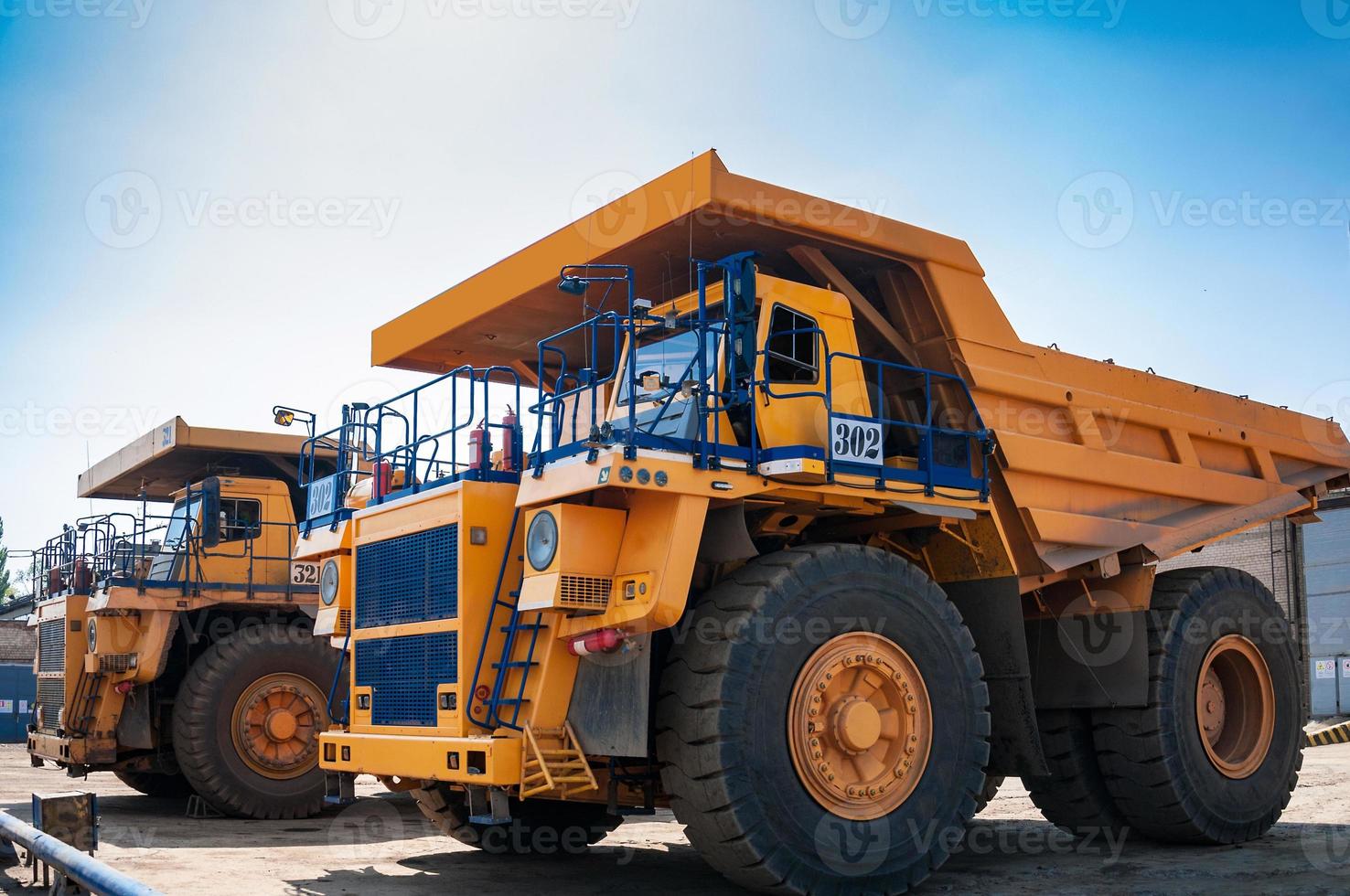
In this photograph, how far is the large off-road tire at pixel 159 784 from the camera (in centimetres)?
1473

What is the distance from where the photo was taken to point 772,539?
8.22m

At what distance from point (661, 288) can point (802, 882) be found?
165 inches

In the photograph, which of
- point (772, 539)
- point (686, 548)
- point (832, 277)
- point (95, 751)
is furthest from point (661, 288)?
point (95, 751)

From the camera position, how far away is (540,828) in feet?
30.5

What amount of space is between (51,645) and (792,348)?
10552mm

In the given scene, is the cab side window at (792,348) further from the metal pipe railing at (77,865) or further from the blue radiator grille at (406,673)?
the metal pipe railing at (77,865)

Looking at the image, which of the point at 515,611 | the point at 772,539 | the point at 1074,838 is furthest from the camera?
the point at 1074,838

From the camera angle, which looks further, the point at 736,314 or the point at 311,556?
the point at 311,556

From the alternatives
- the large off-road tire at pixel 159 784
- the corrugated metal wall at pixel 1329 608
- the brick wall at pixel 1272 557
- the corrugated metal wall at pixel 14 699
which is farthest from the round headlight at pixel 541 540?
the corrugated metal wall at pixel 14 699

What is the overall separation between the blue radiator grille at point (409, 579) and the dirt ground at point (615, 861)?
1638 mm

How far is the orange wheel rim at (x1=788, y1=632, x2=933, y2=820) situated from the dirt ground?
0.88 m

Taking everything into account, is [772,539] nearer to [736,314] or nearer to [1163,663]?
[736,314]

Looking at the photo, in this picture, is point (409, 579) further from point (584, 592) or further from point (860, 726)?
point (860, 726)

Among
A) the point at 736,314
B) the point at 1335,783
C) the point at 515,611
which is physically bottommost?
the point at 1335,783
